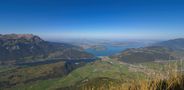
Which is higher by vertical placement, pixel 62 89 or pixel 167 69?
pixel 167 69

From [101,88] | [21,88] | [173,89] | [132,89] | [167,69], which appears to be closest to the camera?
[101,88]

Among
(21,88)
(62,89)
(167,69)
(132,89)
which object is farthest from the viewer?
(21,88)

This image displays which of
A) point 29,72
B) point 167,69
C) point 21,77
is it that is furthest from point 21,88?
point 167,69

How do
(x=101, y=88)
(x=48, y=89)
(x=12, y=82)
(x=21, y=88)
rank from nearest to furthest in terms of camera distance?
A: 1. (x=101, y=88)
2. (x=48, y=89)
3. (x=21, y=88)
4. (x=12, y=82)

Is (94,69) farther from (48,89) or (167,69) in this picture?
(167,69)

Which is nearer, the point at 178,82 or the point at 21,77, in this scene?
the point at 178,82

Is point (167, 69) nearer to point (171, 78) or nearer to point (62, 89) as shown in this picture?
point (171, 78)

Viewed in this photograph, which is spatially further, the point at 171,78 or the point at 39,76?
the point at 39,76

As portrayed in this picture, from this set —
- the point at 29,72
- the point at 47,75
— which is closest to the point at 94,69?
the point at 47,75

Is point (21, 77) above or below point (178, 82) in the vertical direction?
below
